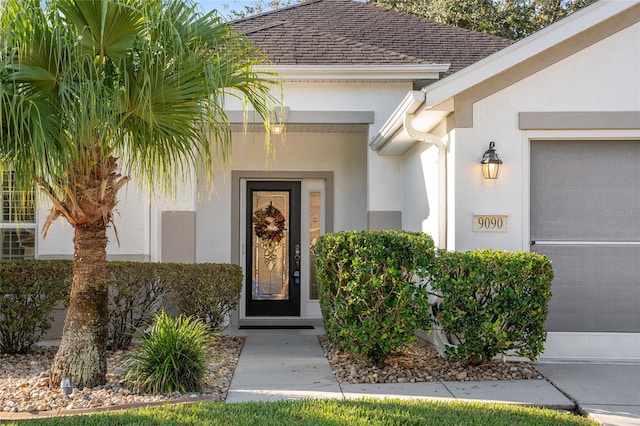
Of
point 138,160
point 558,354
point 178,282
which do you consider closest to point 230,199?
point 178,282

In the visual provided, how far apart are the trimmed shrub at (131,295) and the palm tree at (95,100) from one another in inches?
82.1

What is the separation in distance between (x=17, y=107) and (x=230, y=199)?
6.15 m

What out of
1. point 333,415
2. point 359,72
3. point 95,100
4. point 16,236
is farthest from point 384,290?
point 16,236

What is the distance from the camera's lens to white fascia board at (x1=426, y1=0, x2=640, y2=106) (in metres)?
7.01

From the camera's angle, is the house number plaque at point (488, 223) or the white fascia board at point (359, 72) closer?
the house number plaque at point (488, 223)

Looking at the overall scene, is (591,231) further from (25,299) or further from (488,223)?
(25,299)

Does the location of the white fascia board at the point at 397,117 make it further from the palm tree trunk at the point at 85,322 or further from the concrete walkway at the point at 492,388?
the palm tree trunk at the point at 85,322

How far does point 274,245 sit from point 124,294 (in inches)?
142

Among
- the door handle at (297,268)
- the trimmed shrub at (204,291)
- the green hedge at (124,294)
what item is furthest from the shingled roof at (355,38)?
the green hedge at (124,294)

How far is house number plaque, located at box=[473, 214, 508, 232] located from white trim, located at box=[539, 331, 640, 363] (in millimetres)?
1325

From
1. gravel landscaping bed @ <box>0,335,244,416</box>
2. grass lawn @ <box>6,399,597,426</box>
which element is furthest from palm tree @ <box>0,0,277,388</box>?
grass lawn @ <box>6,399,597,426</box>

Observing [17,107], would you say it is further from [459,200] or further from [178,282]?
[459,200]

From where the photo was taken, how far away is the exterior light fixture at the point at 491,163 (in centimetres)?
717

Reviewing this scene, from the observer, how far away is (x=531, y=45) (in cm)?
707
